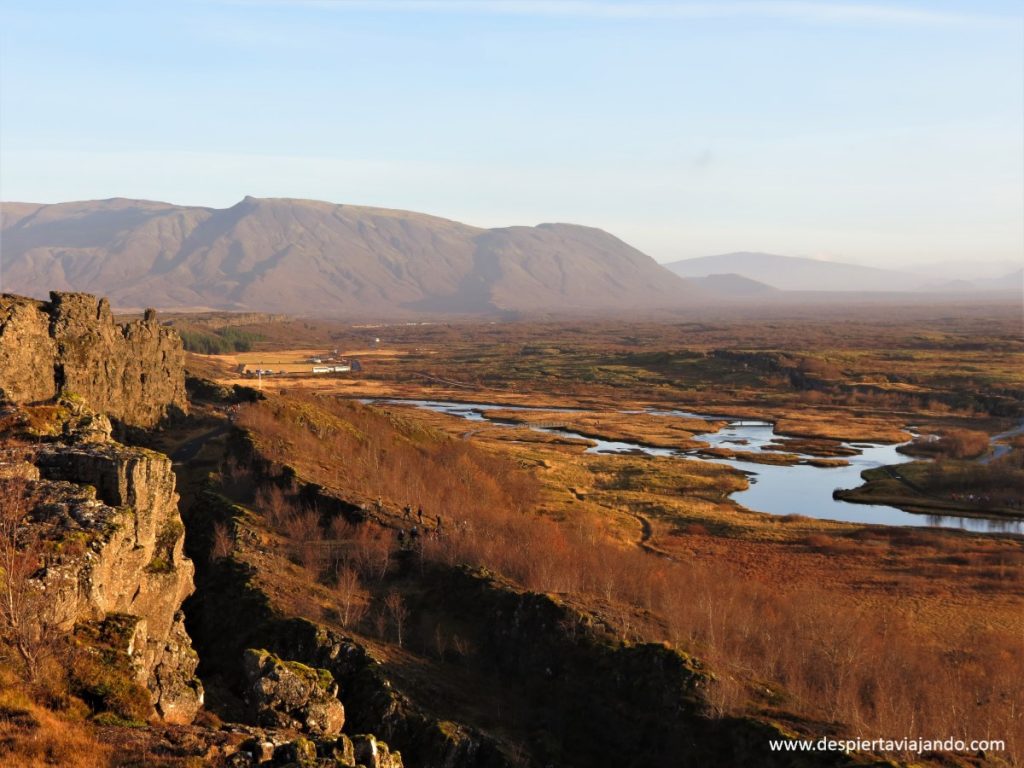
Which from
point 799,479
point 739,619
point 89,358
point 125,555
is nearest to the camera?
point 125,555

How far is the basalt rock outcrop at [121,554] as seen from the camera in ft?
79.9

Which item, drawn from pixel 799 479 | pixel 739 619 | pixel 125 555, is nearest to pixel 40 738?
pixel 125 555

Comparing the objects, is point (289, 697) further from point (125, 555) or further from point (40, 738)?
point (40, 738)

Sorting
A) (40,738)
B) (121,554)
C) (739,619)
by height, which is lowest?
(739,619)

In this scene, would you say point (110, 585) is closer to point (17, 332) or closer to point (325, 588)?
point (325, 588)

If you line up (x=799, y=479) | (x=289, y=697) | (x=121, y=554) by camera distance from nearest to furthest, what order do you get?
1. (x=289, y=697)
2. (x=121, y=554)
3. (x=799, y=479)

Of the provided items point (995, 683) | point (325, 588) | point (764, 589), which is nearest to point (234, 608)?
point (325, 588)

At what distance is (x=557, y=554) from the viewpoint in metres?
54.6

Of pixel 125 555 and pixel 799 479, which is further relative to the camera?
pixel 799 479

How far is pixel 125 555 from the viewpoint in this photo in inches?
1147

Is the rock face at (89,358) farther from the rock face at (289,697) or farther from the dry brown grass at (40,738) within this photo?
the dry brown grass at (40,738)

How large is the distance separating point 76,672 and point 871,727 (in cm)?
2818

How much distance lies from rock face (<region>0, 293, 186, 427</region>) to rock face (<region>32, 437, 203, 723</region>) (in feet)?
66.9

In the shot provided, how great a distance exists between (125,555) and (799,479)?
93783 mm
